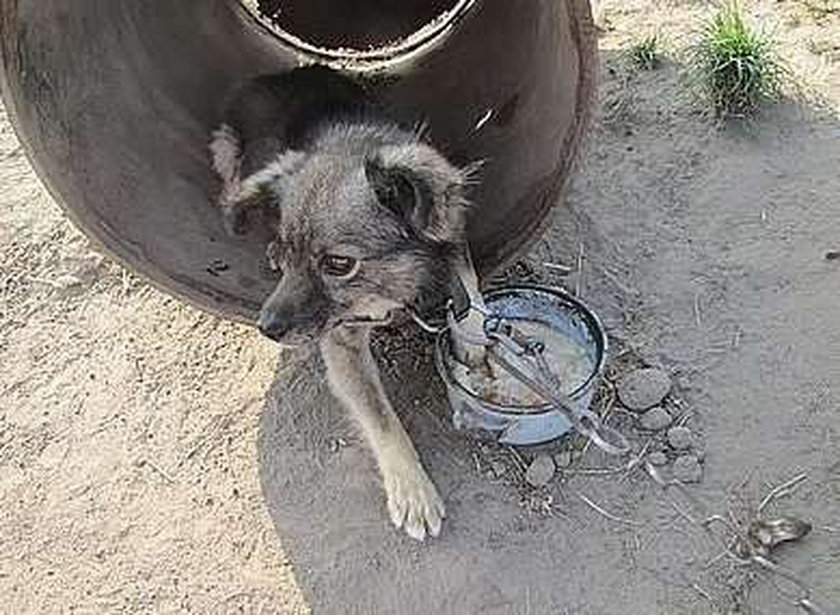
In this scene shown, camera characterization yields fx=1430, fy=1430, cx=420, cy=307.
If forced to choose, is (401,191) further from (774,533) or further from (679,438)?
(774,533)

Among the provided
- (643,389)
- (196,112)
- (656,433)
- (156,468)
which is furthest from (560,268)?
(156,468)

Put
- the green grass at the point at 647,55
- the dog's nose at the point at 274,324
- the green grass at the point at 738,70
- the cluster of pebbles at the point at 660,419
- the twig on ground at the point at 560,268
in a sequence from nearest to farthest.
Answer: the dog's nose at the point at 274,324 < the cluster of pebbles at the point at 660,419 < the twig on ground at the point at 560,268 < the green grass at the point at 738,70 < the green grass at the point at 647,55

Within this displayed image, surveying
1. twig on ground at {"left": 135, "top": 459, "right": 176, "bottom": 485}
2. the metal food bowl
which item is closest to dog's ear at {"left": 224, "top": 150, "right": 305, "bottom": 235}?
the metal food bowl

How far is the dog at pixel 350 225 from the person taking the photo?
3297mm

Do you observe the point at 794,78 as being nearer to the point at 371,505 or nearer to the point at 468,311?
the point at 468,311

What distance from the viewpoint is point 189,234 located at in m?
3.75

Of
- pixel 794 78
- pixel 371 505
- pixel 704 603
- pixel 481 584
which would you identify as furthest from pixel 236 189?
pixel 794 78

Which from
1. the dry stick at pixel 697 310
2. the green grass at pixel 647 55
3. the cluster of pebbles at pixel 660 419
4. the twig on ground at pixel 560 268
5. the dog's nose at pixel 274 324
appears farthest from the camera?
the green grass at pixel 647 55

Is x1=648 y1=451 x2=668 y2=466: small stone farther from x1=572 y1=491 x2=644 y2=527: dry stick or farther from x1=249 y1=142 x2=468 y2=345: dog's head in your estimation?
x1=249 y1=142 x2=468 y2=345: dog's head

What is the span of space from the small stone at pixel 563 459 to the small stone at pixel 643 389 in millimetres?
226

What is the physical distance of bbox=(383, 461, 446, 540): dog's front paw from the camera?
3.64 metres

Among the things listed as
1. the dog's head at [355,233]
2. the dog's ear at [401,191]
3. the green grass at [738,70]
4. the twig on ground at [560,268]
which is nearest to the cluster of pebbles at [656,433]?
the twig on ground at [560,268]

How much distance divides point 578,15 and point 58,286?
6.37ft

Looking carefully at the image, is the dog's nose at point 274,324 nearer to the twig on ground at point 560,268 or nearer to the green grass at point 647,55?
the twig on ground at point 560,268
